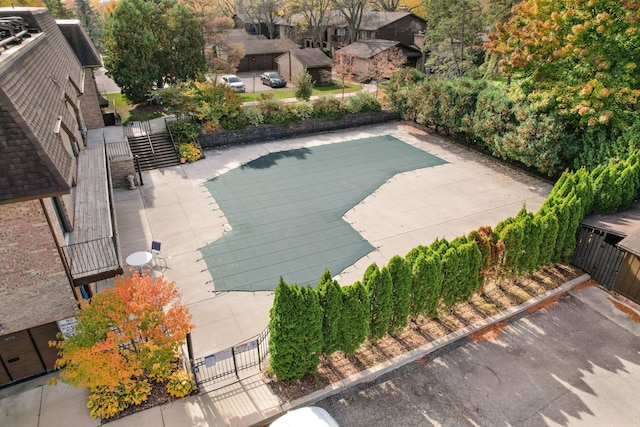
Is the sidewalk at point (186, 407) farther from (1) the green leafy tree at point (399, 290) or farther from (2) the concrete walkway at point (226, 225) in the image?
(1) the green leafy tree at point (399, 290)

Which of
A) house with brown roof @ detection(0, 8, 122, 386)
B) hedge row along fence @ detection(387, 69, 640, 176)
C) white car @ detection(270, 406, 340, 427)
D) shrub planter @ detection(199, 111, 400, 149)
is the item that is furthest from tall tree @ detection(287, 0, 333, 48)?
white car @ detection(270, 406, 340, 427)

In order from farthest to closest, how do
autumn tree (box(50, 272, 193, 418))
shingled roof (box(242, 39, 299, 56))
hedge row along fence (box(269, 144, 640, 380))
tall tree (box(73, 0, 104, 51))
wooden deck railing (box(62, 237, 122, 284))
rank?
1. tall tree (box(73, 0, 104, 51))
2. shingled roof (box(242, 39, 299, 56))
3. wooden deck railing (box(62, 237, 122, 284))
4. hedge row along fence (box(269, 144, 640, 380))
5. autumn tree (box(50, 272, 193, 418))

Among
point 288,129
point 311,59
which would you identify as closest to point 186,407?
point 288,129

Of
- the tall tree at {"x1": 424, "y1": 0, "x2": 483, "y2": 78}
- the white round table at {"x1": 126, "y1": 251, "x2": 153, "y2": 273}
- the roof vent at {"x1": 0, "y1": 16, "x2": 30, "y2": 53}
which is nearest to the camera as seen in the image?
the roof vent at {"x1": 0, "y1": 16, "x2": 30, "y2": 53}

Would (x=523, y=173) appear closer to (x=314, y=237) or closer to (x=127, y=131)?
(x=314, y=237)

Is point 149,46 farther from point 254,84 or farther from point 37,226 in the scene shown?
point 37,226

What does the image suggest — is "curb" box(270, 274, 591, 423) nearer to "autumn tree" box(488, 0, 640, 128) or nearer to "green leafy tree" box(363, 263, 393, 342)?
"green leafy tree" box(363, 263, 393, 342)
